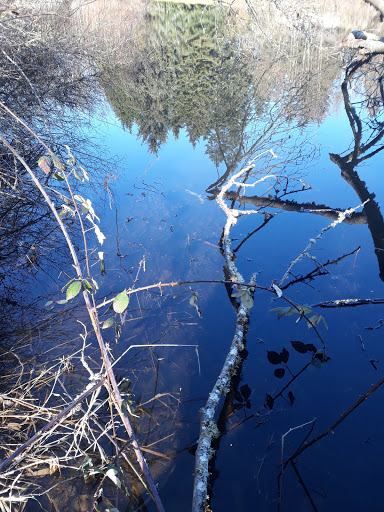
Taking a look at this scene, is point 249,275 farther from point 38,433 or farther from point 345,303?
point 38,433

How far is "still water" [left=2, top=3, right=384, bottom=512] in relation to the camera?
6.26ft

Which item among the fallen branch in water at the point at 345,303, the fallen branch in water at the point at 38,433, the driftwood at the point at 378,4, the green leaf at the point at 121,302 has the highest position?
the driftwood at the point at 378,4

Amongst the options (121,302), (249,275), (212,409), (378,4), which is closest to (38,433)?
(121,302)

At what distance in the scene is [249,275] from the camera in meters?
3.22

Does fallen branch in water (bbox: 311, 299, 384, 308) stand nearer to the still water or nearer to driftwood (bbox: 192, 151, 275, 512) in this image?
the still water

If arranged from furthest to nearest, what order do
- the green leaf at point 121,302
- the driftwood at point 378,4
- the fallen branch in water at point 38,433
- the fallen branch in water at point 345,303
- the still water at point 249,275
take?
the driftwood at point 378,4, the fallen branch in water at point 345,303, the still water at point 249,275, the green leaf at point 121,302, the fallen branch in water at point 38,433

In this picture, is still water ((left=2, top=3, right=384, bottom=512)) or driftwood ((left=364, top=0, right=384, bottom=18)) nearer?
still water ((left=2, top=3, right=384, bottom=512))

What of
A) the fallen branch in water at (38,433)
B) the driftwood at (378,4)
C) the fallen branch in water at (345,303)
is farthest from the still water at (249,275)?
the driftwood at (378,4)

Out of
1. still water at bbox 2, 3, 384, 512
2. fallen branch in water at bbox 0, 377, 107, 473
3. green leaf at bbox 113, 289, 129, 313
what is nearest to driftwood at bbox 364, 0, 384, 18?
still water at bbox 2, 3, 384, 512

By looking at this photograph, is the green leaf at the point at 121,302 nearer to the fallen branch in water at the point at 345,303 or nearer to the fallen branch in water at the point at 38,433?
the fallen branch in water at the point at 38,433

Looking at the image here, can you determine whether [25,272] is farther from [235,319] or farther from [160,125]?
[160,125]

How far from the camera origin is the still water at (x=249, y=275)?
1908 millimetres

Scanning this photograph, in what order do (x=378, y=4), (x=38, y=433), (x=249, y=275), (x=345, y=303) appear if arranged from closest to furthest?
(x=38, y=433), (x=345, y=303), (x=249, y=275), (x=378, y=4)

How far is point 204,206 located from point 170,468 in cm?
294
